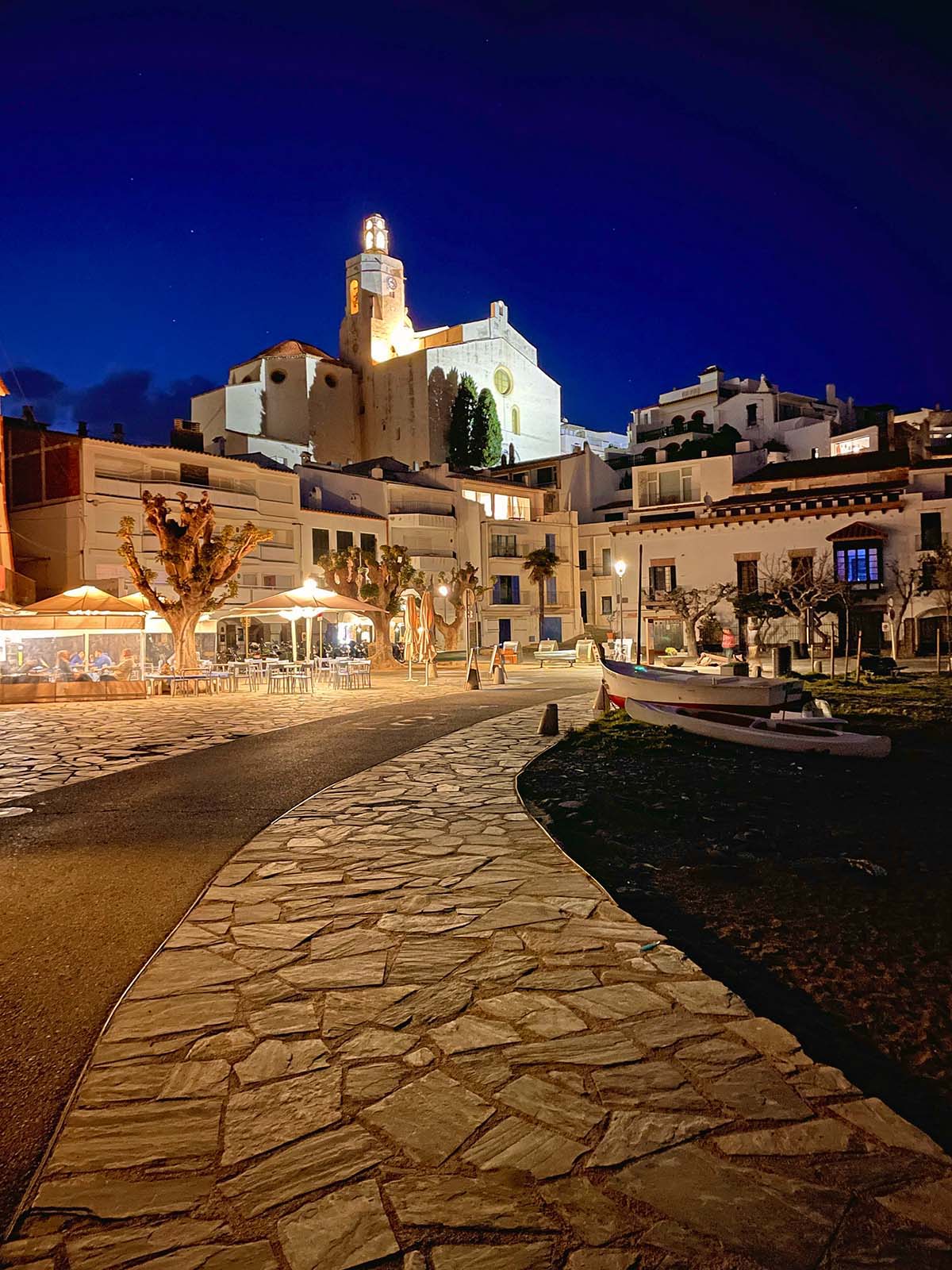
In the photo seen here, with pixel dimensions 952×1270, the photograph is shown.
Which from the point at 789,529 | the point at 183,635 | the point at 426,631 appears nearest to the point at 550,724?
the point at 426,631

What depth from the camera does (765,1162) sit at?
264 cm

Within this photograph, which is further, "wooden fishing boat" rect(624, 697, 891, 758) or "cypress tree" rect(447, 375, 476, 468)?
"cypress tree" rect(447, 375, 476, 468)

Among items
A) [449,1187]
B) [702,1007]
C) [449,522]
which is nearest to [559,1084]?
[449,1187]

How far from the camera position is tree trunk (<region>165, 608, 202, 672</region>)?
23.2 metres

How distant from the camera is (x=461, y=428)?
6369 cm

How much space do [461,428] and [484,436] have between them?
187cm

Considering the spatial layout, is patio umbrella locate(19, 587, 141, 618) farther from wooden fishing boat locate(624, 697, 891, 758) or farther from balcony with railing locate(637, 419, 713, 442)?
balcony with railing locate(637, 419, 713, 442)

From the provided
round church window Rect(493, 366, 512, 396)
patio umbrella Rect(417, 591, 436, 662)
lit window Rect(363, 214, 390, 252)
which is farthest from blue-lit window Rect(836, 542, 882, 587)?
lit window Rect(363, 214, 390, 252)

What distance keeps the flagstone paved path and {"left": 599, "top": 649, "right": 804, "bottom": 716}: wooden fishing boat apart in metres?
9.22

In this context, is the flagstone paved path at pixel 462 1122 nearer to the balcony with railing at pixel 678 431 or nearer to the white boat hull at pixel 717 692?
the white boat hull at pixel 717 692

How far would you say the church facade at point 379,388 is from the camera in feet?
207

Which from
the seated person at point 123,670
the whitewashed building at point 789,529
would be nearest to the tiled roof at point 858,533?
the whitewashed building at point 789,529

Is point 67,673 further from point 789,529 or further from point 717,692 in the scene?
point 789,529

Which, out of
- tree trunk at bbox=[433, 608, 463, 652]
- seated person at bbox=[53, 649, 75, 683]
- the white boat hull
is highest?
tree trunk at bbox=[433, 608, 463, 652]
